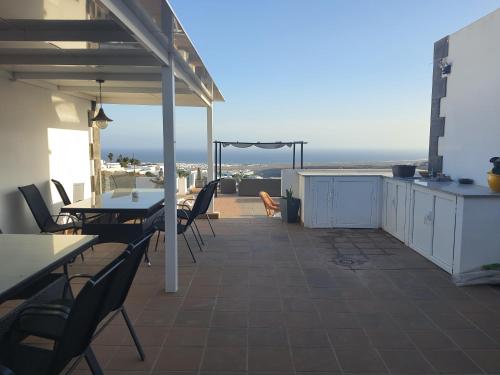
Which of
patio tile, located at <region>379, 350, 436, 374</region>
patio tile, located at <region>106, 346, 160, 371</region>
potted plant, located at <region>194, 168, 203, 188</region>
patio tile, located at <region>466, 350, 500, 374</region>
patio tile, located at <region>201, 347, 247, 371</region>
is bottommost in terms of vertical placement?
patio tile, located at <region>201, 347, 247, 371</region>

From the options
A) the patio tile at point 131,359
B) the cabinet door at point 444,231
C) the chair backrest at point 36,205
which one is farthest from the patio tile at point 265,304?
the chair backrest at point 36,205

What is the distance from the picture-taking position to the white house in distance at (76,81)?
2631mm

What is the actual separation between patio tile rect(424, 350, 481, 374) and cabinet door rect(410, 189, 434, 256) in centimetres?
201

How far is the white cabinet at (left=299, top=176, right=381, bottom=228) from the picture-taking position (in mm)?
5809

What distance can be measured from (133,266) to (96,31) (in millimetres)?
1705

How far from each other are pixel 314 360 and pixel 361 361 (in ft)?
0.86

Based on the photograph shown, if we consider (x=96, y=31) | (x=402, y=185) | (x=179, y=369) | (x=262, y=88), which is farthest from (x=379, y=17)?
(x=262, y=88)

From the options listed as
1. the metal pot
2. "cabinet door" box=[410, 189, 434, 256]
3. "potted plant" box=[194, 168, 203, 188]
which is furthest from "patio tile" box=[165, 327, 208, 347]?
"potted plant" box=[194, 168, 203, 188]

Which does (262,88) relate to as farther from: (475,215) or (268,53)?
(475,215)

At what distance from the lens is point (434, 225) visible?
4051mm

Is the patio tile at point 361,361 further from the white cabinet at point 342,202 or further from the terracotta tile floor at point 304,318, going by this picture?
the white cabinet at point 342,202

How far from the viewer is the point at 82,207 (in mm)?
3996

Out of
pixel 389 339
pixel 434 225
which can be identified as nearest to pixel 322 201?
pixel 434 225

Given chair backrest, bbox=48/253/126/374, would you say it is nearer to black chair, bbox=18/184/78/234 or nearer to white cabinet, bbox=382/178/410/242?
black chair, bbox=18/184/78/234
